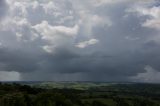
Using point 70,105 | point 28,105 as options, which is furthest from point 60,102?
point 28,105

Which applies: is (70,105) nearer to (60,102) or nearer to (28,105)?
(60,102)

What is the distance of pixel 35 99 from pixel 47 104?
11.8 metres

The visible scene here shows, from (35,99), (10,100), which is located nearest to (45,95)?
(35,99)

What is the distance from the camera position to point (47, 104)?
183750 millimetres

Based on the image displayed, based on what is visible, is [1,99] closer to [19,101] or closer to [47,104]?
[19,101]

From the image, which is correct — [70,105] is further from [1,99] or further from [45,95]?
[1,99]

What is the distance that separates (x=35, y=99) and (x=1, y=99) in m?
20.1

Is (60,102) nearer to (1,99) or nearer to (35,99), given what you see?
(35,99)

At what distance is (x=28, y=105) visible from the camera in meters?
191

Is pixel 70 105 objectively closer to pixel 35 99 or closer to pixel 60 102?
pixel 60 102

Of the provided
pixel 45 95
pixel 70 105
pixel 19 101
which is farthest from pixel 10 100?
pixel 70 105

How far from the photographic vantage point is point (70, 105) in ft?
624

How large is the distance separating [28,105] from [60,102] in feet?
61.7

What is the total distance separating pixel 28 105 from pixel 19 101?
607cm
